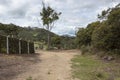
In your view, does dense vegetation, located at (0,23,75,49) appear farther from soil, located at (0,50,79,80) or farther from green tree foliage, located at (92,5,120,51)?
soil, located at (0,50,79,80)

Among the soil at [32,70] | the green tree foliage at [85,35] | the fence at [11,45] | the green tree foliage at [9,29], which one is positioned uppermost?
the green tree foliage at [9,29]

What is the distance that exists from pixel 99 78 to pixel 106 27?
43.2 feet

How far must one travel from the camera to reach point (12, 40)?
2434cm

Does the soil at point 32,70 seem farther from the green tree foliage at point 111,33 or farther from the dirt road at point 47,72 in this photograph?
the green tree foliage at point 111,33

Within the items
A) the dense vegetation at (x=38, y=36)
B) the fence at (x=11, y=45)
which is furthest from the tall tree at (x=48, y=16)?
the fence at (x=11, y=45)

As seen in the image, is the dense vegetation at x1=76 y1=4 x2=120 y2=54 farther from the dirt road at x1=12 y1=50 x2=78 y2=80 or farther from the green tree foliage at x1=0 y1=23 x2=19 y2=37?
the green tree foliage at x1=0 y1=23 x2=19 y2=37

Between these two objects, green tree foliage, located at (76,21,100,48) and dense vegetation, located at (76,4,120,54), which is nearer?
dense vegetation, located at (76,4,120,54)

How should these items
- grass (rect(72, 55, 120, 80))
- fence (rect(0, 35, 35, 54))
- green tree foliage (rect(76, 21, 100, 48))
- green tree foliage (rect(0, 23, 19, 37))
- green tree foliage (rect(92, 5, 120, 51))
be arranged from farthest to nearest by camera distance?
green tree foliage (rect(0, 23, 19, 37))
green tree foliage (rect(76, 21, 100, 48))
green tree foliage (rect(92, 5, 120, 51))
fence (rect(0, 35, 35, 54))
grass (rect(72, 55, 120, 80))

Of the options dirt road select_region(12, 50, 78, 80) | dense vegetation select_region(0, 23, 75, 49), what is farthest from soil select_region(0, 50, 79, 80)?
dense vegetation select_region(0, 23, 75, 49)

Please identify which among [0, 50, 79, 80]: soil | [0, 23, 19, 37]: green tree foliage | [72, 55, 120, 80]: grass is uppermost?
[0, 23, 19, 37]: green tree foliage


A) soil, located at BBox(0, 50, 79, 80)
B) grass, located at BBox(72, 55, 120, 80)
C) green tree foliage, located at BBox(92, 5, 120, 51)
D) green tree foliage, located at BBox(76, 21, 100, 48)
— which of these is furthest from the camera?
green tree foliage, located at BBox(76, 21, 100, 48)

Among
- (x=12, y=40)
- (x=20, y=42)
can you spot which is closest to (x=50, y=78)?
(x=12, y=40)

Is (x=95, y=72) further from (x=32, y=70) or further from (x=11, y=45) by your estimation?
(x=11, y=45)

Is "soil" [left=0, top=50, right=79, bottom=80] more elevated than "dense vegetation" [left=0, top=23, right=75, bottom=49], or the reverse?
"dense vegetation" [left=0, top=23, right=75, bottom=49]
